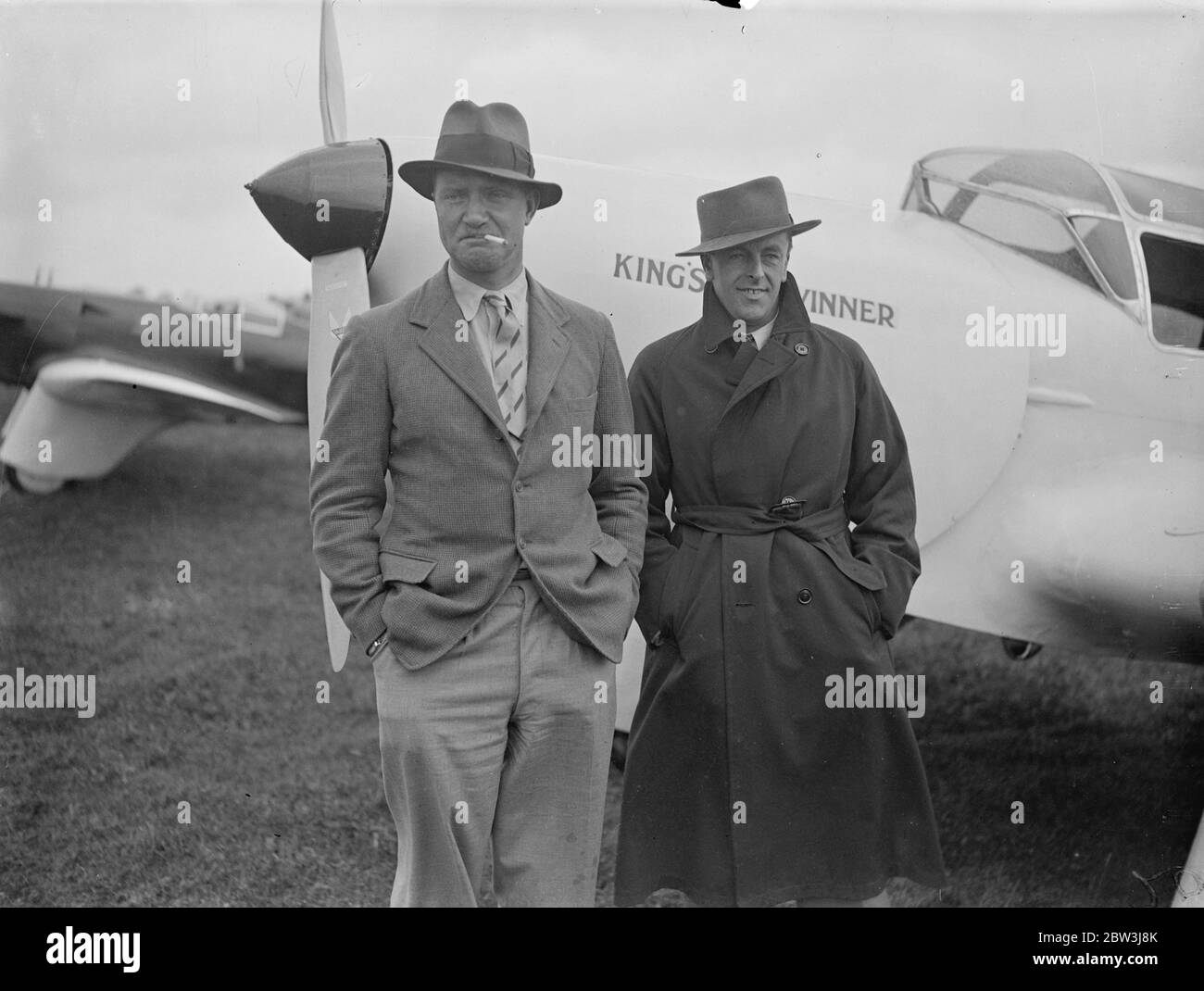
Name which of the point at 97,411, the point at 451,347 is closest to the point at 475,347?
the point at 451,347

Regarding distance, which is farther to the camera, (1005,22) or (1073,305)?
(1073,305)

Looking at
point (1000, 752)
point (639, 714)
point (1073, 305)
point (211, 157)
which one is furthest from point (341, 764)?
point (1073, 305)

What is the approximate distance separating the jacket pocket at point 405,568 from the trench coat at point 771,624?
0.56 metres

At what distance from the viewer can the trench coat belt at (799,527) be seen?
2527 millimetres

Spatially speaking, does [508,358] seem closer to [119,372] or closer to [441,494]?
[441,494]

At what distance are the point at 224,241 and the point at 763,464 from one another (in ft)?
4.88

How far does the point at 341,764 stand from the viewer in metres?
3.62

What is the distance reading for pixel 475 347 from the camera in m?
2.33

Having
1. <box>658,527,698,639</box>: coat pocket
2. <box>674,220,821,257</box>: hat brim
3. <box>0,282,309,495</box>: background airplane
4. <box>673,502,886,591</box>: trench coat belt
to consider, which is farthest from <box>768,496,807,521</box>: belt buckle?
<box>0,282,309,495</box>: background airplane

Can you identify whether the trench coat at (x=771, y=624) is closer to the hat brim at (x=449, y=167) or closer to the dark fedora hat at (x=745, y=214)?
the dark fedora hat at (x=745, y=214)

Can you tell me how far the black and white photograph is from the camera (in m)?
2.32

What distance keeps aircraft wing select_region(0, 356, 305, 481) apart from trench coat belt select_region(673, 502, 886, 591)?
1.83 meters

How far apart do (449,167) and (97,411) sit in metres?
1.95
